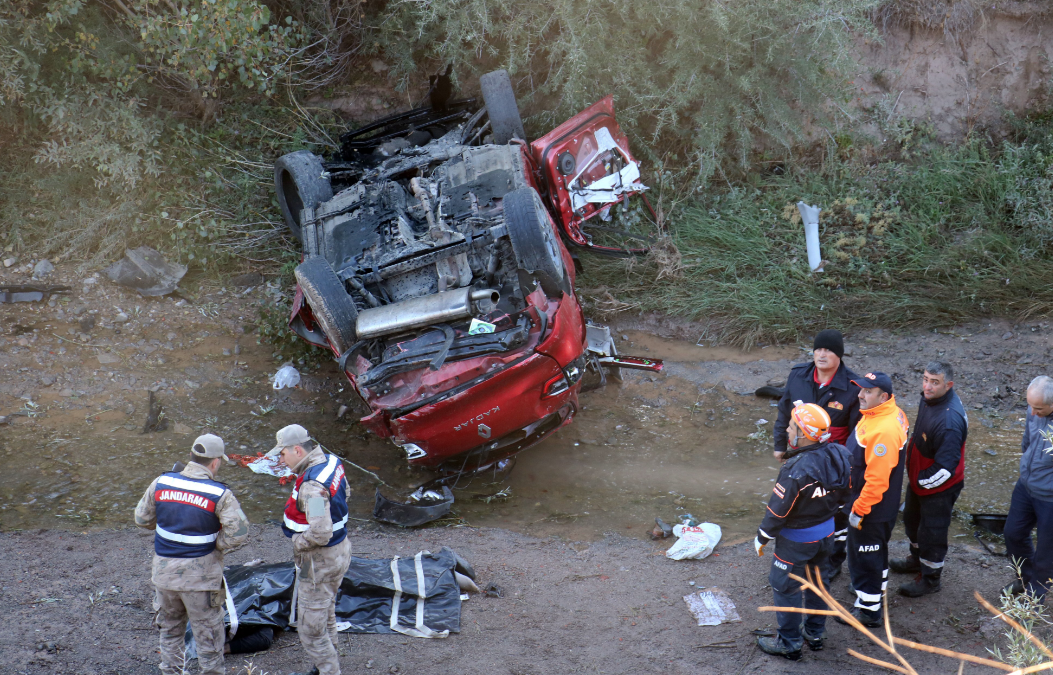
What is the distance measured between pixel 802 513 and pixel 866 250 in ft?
16.5

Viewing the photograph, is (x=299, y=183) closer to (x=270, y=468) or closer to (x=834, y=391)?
(x=270, y=468)

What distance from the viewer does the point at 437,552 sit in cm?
502

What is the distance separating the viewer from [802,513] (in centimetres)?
409

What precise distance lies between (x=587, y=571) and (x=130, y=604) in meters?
2.79

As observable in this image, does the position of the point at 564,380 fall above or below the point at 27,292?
below

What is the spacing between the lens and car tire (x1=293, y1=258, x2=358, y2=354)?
5770 mm

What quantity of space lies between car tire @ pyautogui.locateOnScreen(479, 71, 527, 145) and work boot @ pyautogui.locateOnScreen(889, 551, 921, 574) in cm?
510

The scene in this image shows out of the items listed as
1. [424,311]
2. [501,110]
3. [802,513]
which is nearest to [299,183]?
[501,110]

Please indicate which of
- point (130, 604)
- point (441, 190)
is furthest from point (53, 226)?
point (130, 604)

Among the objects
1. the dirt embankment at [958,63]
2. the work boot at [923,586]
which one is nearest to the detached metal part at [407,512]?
the work boot at [923,586]

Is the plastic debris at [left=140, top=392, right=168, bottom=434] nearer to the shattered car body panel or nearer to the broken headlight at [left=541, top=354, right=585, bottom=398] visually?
the broken headlight at [left=541, top=354, right=585, bottom=398]

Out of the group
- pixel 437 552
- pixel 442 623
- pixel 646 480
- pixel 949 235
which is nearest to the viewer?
pixel 442 623

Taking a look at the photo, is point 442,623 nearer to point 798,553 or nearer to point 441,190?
point 798,553

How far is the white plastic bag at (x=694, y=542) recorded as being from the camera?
5.12 metres
